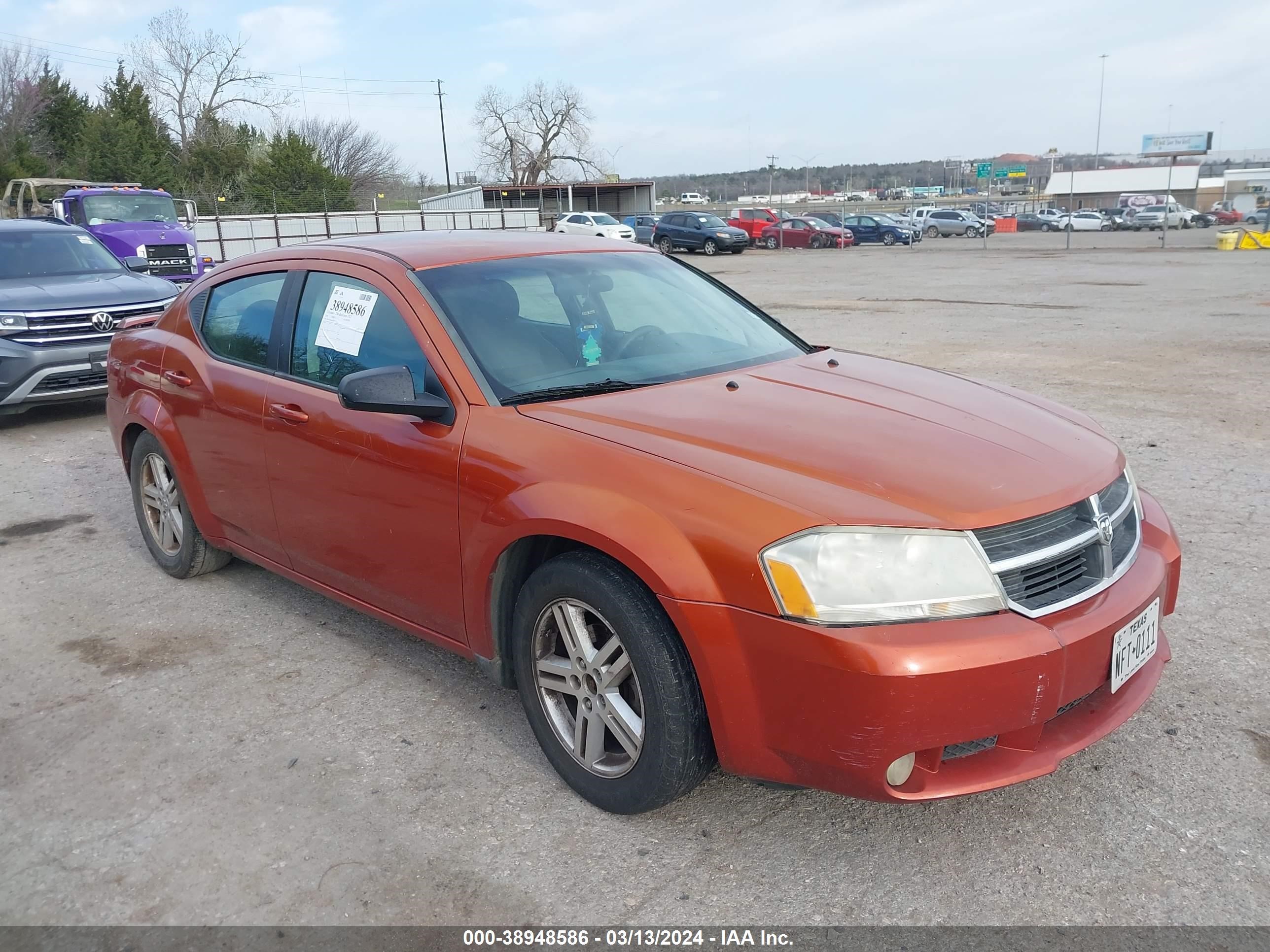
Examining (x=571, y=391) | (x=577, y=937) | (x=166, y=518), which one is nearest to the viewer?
(x=577, y=937)

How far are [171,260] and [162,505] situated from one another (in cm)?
1497

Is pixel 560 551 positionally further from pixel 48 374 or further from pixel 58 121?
pixel 58 121

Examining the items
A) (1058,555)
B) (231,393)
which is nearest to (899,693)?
(1058,555)

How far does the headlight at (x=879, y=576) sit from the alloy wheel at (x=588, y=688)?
528 mm

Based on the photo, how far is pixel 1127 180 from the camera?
269ft

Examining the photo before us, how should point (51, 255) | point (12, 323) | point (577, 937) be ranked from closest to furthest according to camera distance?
1. point (577, 937)
2. point (12, 323)
3. point (51, 255)

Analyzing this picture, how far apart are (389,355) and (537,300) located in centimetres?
56

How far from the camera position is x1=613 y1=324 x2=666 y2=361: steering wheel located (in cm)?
346

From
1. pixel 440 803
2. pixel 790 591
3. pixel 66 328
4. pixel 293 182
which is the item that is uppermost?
pixel 293 182

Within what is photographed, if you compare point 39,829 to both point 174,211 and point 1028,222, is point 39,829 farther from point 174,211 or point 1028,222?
point 1028,222

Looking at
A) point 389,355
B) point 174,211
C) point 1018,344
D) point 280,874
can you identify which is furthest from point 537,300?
point 174,211

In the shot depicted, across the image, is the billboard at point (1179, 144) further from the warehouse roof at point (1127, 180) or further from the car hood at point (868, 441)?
the car hood at point (868, 441)

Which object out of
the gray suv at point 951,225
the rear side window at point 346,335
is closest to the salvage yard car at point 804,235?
the gray suv at point 951,225

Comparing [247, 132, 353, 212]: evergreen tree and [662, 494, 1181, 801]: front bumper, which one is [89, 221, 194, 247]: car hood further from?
[247, 132, 353, 212]: evergreen tree
